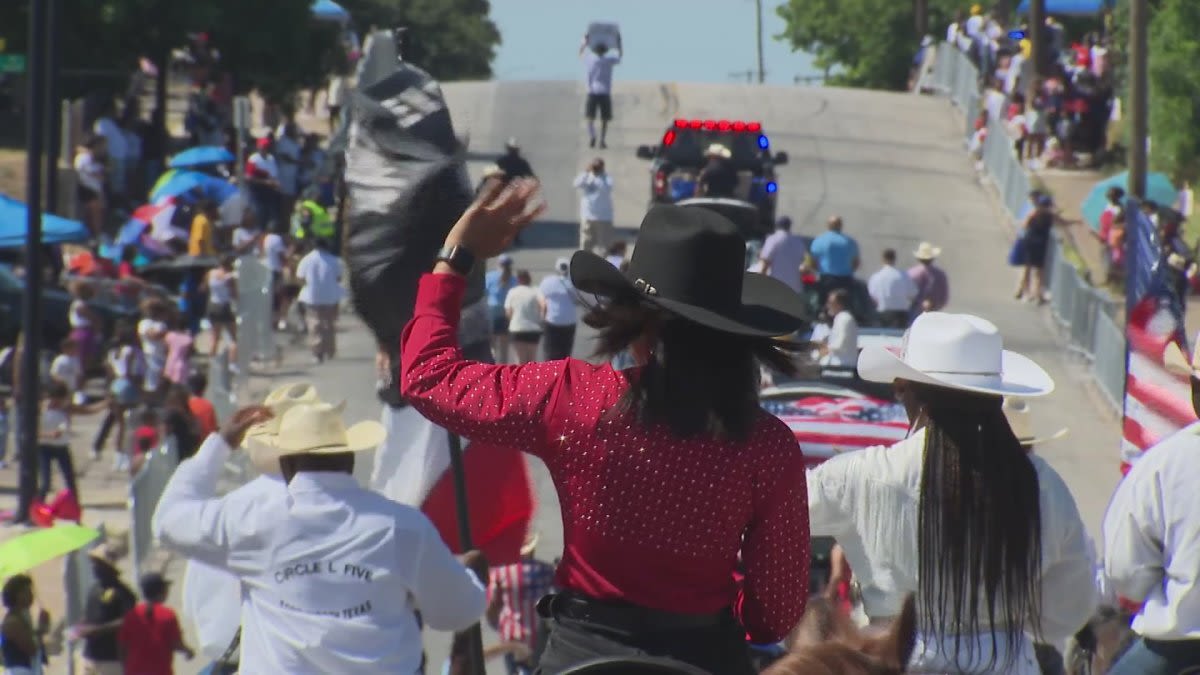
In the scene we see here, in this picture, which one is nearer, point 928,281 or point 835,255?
point 835,255

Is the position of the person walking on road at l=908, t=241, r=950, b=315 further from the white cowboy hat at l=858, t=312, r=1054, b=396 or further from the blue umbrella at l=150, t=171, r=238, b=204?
the white cowboy hat at l=858, t=312, r=1054, b=396

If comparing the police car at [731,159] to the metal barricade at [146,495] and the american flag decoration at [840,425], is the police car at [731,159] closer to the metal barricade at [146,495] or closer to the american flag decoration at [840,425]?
the metal barricade at [146,495]

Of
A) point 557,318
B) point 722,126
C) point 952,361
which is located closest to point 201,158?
point 722,126

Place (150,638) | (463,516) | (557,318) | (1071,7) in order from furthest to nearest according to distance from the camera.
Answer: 1. (1071,7)
2. (557,318)
3. (150,638)
4. (463,516)

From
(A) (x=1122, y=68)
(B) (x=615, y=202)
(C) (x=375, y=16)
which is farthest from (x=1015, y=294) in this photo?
(C) (x=375, y=16)

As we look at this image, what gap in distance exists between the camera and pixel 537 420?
12.9 feet

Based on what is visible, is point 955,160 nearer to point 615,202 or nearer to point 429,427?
point 615,202

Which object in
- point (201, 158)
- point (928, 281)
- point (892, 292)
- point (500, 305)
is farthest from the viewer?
point (201, 158)

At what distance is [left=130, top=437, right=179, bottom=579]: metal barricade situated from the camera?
15.2m

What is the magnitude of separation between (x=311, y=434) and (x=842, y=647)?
2821 mm

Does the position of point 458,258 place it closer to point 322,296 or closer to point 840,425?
point 840,425

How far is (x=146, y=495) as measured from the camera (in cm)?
1559

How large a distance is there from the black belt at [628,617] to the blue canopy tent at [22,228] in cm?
1830

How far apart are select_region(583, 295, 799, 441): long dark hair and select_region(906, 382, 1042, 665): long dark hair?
0.71m
